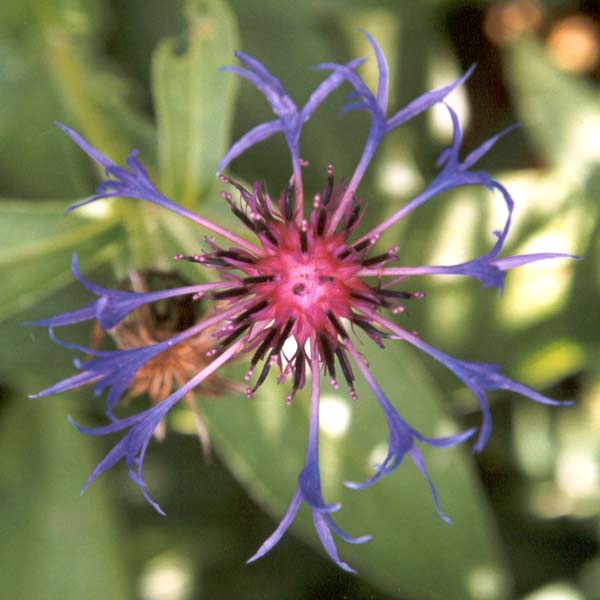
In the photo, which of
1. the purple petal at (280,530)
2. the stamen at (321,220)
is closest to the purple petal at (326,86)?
the stamen at (321,220)

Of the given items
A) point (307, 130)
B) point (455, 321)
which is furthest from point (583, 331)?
point (307, 130)

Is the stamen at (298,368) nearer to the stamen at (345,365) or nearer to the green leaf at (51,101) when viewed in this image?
the stamen at (345,365)

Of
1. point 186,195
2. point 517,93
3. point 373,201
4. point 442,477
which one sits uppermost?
point 517,93

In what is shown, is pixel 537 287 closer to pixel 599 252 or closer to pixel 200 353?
pixel 599 252

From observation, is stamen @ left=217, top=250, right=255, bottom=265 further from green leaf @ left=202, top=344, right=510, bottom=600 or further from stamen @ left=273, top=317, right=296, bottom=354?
green leaf @ left=202, top=344, right=510, bottom=600

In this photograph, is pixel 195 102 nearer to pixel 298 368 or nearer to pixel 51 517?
pixel 298 368

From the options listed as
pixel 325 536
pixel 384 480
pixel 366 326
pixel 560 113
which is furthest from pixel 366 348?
pixel 560 113
